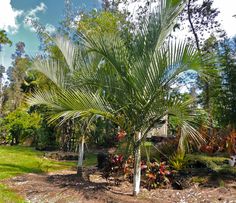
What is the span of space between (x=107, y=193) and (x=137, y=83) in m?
2.00

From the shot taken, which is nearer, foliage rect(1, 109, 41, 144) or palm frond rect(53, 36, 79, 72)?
palm frond rect(53, 36, 79, 72)

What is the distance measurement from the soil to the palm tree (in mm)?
419

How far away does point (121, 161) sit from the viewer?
6.54 metres

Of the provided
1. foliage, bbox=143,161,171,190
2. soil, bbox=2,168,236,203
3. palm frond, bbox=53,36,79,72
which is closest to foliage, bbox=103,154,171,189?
foliage, bbox=143,161,171,190

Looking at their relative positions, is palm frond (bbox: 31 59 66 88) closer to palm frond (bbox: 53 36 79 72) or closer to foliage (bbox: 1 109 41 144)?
palm frond (bbox: 53 36 79 72)

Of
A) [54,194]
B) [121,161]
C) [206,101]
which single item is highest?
[206,101]

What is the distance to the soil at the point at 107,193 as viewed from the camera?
5.02 meters

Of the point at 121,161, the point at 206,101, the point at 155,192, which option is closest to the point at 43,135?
the point at 206,101

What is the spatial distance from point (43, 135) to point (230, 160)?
10.1 meters

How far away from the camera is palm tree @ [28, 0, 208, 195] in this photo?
190 inches

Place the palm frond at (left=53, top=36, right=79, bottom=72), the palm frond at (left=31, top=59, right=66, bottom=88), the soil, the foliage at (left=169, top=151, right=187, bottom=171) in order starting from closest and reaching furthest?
the soil → the foliage at (left=169, top=151, right=187, bottom=171) → the palm frond at (left=53, top=36, right=79, bottom=72) → the palm frond at (left=31, top=59, right=66, bottom=88)

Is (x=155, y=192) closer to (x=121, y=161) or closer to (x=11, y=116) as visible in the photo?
(x=121, y=161)

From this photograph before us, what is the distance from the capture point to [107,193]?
17.6 ft

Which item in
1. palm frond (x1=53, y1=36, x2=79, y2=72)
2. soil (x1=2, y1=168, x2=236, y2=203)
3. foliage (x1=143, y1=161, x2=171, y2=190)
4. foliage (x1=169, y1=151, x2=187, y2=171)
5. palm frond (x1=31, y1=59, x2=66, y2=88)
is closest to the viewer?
soil (x1=2, y1=168, x2=236, y2=203)
